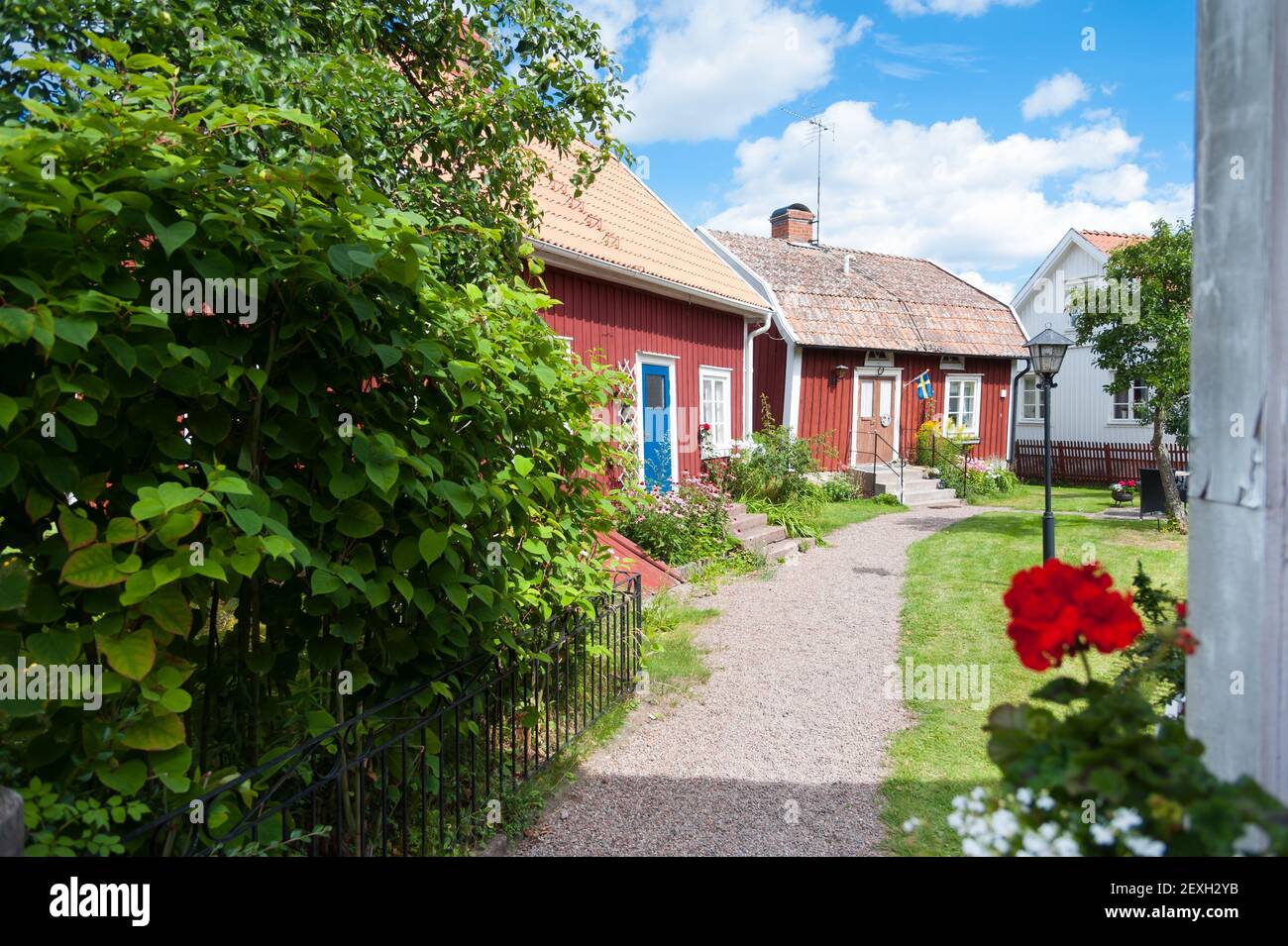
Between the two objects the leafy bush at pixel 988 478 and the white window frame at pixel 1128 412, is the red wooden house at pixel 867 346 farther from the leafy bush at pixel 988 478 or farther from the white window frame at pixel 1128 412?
the white window frame at pixel 1128 412

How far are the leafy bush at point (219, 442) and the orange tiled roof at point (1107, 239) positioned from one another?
21.9m

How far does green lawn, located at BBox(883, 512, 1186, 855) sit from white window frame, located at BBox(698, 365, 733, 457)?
3567 millimetres

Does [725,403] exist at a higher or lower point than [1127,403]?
lower

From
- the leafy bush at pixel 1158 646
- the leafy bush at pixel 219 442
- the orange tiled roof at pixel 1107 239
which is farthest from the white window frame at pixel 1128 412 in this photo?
the leafy bush at pixel 219 442

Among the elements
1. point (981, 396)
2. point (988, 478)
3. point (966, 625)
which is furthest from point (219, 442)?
point (981, 396)

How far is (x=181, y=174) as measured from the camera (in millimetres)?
2061

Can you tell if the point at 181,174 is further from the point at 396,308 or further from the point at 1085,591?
the point at 1085,591

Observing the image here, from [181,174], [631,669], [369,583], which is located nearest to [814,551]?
[631,669]

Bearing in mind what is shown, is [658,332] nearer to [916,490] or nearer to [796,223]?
[916,490]

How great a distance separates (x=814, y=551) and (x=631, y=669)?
5.75 metres

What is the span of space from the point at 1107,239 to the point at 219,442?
24.8m

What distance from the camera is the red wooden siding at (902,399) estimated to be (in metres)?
17.2

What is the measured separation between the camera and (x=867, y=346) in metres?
17.4

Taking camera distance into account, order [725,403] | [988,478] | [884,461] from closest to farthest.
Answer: [725,403], [988,478], [884,461]
